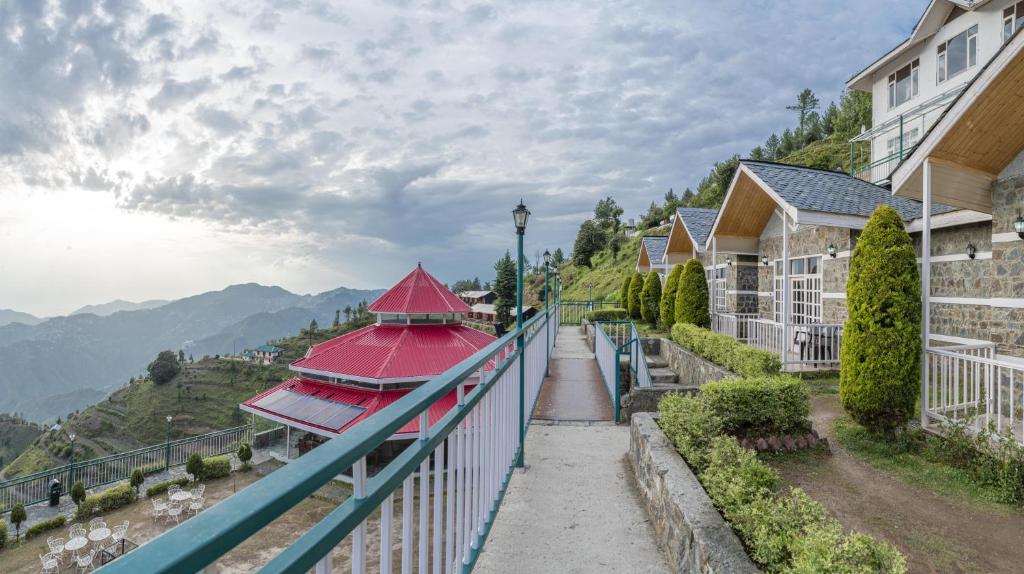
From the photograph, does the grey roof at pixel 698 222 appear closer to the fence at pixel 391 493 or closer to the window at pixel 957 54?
the window at pixel 957 54

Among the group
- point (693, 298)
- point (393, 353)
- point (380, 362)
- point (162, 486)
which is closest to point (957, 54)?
point (693, 298)

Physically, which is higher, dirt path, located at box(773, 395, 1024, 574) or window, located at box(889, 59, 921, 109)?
window, located at box(889, 59, 921, 109)

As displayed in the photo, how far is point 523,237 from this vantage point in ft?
17.2

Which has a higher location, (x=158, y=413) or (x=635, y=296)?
(x=635, y=296)

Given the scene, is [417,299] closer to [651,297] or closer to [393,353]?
[393,353]

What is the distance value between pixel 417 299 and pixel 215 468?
40.2ft

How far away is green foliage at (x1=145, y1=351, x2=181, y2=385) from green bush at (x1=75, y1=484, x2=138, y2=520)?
67.4 m

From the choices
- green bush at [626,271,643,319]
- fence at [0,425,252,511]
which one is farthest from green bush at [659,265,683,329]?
fence at [0,425,252,511]

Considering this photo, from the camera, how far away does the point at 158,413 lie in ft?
223

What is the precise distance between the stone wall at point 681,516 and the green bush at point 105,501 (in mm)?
23438

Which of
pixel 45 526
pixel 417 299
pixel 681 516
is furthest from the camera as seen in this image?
pixel 417 299

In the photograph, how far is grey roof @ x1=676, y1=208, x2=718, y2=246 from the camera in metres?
17.7

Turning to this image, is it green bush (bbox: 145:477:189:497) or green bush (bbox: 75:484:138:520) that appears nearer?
green bush (bbox: 75:484:138:520)

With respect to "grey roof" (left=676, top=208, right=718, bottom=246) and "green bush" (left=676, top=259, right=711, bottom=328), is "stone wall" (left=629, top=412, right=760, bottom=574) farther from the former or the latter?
"grey roof" (left=676, top=208, right=718, bottom=246)
